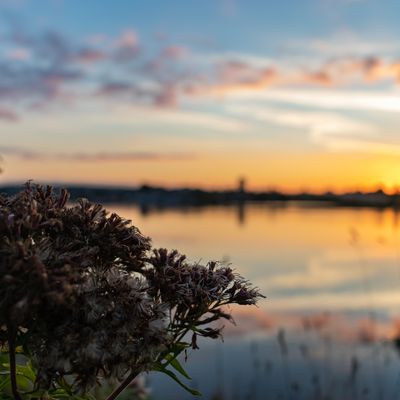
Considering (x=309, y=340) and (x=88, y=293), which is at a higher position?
(x=88, y=293)

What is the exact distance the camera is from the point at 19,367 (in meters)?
3.11

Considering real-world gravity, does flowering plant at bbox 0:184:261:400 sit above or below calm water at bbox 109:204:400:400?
above

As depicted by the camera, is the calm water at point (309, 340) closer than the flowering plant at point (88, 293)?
No

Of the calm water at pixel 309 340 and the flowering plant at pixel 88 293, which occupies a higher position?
the flowering plant at pixel 88 293

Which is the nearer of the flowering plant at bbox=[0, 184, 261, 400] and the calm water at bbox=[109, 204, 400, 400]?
the flowering plant at bbox=[0, 184, 261, 400]

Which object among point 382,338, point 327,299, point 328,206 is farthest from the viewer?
point 328,206

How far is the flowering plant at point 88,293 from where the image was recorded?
2.34 m

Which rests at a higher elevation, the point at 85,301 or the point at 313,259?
the point at 85,301

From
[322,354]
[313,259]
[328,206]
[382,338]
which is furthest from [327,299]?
[328,206]

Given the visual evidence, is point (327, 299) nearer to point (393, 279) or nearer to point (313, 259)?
point (393, 279)

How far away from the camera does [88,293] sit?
244 centimetres

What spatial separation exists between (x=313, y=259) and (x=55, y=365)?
1617 inches

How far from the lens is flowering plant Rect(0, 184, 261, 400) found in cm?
234

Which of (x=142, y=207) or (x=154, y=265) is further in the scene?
(x=142, y=207)
